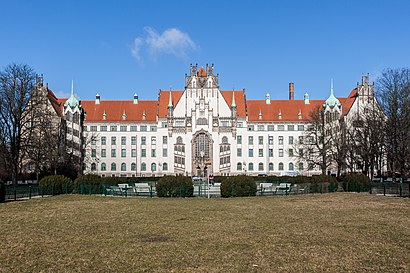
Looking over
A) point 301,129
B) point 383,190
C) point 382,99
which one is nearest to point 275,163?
point 301,129

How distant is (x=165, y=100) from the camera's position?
287 ft

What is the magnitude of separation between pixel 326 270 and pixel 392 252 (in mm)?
2909

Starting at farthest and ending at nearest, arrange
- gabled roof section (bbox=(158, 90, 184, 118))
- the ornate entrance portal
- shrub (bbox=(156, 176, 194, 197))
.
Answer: gabled roof section (bbox=(158, 90, 184, 118)), the ornate entrance portal, shrub (bbox=(156, 176, 194, 197))

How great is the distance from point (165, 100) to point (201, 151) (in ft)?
45.3

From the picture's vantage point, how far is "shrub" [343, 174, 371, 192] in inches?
1511

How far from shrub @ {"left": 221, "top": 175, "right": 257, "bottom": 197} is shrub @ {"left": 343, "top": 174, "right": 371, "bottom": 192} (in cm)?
1076

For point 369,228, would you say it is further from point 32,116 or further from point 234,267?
point 32,116

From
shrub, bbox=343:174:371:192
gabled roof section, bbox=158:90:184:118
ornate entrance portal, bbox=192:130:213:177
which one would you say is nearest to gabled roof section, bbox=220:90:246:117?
ornate entrance portal, bbox=192:130:213:177

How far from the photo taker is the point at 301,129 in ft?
280

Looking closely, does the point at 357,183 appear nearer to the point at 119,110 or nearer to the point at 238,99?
the point at 238,99

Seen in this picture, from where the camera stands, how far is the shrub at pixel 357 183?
38.4m

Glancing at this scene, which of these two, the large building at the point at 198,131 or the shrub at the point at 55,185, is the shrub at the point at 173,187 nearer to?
the shrub at the point at 55,185

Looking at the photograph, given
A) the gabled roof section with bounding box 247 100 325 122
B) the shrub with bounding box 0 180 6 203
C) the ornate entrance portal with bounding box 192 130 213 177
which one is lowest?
the shrub with bounding box 0 180 6 203

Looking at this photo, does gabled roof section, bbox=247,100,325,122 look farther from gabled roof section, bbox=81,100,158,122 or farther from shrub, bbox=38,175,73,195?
shrub, bbox=38,175,73,195
